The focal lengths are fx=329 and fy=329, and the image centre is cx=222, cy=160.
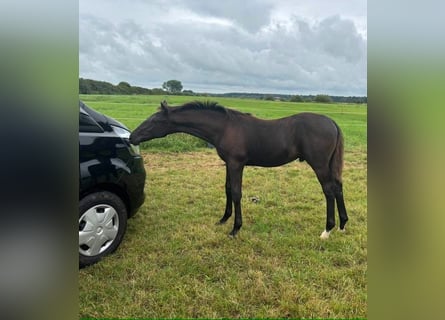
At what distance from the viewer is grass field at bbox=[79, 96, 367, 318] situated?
233cm

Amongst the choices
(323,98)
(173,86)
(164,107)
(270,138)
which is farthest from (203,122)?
(323,98)

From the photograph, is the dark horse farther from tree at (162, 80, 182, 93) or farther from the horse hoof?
tree at (162, 80, 182, 93)

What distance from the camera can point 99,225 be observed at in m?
2.70

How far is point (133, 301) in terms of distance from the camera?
7.81 ft

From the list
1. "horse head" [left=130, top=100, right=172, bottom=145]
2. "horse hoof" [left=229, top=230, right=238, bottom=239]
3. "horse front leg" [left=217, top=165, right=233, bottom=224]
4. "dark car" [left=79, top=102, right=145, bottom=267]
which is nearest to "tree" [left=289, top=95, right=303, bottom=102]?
"horse front leg" [left=217, top=165, right=233, bottom=224]

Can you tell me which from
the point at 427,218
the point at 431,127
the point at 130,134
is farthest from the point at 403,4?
the point at 130,134

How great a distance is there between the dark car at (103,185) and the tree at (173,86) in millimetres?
1008

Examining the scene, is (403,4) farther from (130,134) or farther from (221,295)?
(130,134)

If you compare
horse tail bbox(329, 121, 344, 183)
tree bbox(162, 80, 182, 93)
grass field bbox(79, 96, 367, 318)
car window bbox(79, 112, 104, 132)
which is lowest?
grass field bbox(79, 96, 367, 318)

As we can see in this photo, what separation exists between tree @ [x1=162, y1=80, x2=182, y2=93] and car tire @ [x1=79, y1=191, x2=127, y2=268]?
156 cm

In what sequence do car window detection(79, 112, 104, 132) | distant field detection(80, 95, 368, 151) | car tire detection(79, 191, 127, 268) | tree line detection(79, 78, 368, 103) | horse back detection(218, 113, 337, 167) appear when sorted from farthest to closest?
tree line detection(79, 78, 368, 103) < distant field detection(80, 95, 368, 151) < horse back detection(218, 113, 337, 167) < car tire detection(79, 191, 127, 268) < car window detection(79, 112, 104, 132)

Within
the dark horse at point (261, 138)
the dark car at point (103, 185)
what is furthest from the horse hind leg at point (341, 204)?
the dark car at point (103, 185)

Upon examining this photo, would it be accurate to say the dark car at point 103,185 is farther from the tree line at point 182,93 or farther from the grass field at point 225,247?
the tree line at point 182,93

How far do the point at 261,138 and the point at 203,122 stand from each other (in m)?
0.61
